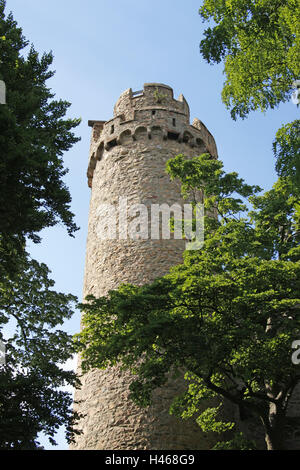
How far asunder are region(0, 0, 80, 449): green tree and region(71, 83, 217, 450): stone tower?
1.61 m

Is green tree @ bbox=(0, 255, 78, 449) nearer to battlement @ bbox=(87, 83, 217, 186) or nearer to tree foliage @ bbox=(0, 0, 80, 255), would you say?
tree foliage @ bbox=(0, 0, 80, 255)

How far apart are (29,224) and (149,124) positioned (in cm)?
964

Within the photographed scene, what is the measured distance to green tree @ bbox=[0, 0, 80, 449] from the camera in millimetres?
7719

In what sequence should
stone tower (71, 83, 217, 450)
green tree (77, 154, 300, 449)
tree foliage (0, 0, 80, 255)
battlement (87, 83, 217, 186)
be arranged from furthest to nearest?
battlement (87, 83, 217, 186) → stone tower (71, 83, 217, 450) → green tree (77, 154, 300, 449) → tree foliage (0, 0, 80, 255)

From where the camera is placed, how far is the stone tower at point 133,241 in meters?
11.3

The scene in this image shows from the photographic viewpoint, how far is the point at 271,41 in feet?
27.8

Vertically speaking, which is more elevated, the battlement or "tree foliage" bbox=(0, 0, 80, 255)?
the battlement

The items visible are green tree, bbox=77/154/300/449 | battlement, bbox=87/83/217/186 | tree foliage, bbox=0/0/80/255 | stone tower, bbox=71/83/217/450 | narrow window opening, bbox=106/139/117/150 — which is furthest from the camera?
narrow window opening, bbox=106/139/117/150

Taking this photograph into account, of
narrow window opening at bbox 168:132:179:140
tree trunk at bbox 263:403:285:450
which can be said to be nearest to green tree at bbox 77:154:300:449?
tree trunk at bbox 263:403:285:450

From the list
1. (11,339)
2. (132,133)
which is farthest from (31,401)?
(132,133)

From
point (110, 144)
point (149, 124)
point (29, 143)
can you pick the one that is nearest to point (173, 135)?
point (149, 124)
